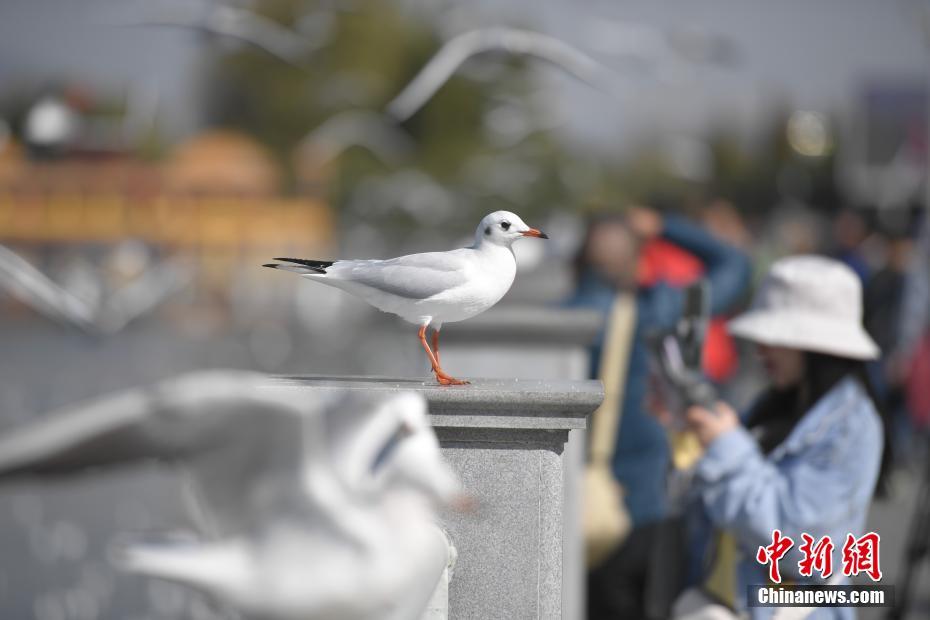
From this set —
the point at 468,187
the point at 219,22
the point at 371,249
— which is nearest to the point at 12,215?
the point at 371,249

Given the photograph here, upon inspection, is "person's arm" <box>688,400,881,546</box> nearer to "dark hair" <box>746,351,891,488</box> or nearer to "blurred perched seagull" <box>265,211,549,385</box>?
→ "dark hair" <box>746,351,891,488</box>

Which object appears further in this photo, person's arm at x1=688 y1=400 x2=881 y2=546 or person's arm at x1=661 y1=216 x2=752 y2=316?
person's arm at x1=661 y1=216 x2=752 y2=316

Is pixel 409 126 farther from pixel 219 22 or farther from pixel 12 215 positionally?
pixel 219 22

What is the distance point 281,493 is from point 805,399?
85.3 inches

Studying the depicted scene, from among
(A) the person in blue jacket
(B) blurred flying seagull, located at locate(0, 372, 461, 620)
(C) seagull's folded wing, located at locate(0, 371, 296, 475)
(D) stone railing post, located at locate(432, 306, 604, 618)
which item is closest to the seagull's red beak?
(B) blurred flying seagull, located at locate(0, 372, 461, 620)

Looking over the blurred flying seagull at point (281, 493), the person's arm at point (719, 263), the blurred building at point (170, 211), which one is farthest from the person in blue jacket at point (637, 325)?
the blurred building at point (170, 211)

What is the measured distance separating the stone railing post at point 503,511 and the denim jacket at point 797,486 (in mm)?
630

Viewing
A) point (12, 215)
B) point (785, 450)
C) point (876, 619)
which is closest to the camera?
point (785, 450)

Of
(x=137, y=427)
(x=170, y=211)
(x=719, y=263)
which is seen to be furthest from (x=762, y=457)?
(x=170, y=211)

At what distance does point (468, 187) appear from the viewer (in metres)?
46.4

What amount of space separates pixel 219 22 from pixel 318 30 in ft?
102

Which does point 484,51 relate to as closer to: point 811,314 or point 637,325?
point 637,325

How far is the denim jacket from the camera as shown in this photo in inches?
132

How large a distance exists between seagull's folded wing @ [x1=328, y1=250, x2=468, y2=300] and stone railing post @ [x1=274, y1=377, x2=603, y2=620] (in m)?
0.28
